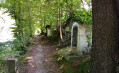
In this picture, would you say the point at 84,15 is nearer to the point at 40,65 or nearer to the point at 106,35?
the point at 106,35

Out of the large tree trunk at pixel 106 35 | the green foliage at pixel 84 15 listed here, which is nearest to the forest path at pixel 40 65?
the green foliage at pixel 84 15

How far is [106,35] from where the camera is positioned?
88.0 inches

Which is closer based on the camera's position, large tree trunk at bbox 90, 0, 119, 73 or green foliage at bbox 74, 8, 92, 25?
large tree trunk at bbox 90, 0, 119, 73

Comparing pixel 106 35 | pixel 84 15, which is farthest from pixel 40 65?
pixel 106 35

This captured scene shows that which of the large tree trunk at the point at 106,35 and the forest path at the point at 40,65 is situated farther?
the forest path at the point at 40,65

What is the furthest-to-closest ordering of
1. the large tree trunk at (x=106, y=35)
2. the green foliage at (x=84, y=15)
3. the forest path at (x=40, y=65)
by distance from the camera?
the forest path at (x=40, y=65) → the green foliage at (x=84, y=15) → the large tree trunk at (x=106, y=35)

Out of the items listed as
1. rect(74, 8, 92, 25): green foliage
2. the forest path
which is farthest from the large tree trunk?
the forest path

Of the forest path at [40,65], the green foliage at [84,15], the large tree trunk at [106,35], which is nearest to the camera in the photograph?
the large tree trunk at [106,35]

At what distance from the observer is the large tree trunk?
7.22ft

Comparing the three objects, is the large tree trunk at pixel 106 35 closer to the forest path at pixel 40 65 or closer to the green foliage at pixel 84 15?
the green foliage at pixel 84 15

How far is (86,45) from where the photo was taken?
22.2 ft

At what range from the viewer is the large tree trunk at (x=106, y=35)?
7.22 feet

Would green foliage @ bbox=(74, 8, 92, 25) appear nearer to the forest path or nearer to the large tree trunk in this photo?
the large tree trunk

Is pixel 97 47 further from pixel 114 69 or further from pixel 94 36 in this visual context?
pixel 114 69
